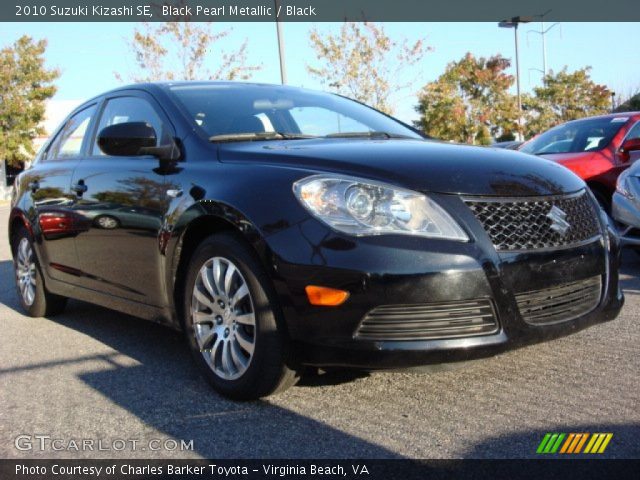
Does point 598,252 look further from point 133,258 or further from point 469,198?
point 133,258

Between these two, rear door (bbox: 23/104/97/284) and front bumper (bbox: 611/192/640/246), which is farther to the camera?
front bumper (bbox: 611/192/640/246)

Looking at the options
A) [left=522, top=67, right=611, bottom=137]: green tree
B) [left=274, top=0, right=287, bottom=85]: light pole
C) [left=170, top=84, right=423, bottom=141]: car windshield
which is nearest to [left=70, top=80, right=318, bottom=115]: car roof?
[left=170, top=84, right=423, bottom=141]: car windshield

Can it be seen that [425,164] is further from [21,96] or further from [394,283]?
[21,96]

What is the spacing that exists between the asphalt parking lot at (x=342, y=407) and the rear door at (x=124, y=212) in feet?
1.68

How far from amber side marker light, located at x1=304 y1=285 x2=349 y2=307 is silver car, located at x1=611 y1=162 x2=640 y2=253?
4.11 meters

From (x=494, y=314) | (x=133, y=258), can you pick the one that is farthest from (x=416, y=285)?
(x=133, y=258)

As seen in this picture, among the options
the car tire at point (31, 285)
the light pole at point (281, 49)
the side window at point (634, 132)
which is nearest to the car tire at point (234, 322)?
the car tire at point (31, 285)

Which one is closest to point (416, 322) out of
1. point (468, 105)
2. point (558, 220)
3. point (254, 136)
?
point (558, 220)

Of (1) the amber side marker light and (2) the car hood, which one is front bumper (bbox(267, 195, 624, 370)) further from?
(2) the car hood

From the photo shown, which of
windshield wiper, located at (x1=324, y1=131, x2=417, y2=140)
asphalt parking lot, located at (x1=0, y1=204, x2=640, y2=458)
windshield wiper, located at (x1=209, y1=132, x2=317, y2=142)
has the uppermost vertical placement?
windshield wiper, located at (x1=209, y1=132, x2=317, y2=142)

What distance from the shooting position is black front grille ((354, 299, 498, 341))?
3.00 m

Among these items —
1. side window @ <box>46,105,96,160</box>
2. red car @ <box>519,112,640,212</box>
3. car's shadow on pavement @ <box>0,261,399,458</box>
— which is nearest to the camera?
car's shadow on pavement @ <box>0,261,399,458</box>

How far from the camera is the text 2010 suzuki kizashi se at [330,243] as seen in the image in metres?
3.00

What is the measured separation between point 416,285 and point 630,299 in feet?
9.78
